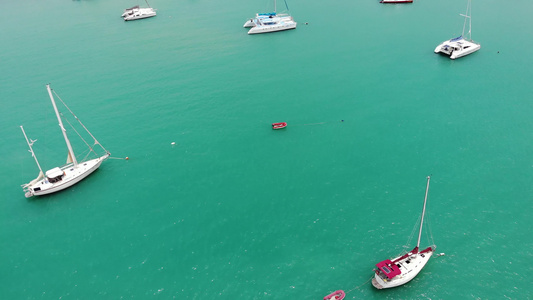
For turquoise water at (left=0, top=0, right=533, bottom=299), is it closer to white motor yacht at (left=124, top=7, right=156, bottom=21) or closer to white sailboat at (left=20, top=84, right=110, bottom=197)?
white sailboat at (left=20, top=84, right=110, bottom=197)

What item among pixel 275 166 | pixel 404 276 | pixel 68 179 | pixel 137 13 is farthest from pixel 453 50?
pixel 137 13

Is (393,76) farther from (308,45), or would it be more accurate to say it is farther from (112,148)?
(112,148)

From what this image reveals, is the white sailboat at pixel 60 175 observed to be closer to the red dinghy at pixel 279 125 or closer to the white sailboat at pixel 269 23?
the red dinghy at pixel 279 125

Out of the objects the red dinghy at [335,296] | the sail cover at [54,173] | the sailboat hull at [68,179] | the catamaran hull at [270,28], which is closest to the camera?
the red dinghy at [335,296]

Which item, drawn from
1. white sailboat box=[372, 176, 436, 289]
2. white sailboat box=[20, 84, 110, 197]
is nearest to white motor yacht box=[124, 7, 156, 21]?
white sailboat box=[20, 84, 110, 197]

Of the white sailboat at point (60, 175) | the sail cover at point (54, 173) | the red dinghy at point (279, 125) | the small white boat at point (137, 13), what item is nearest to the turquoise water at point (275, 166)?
the red dinghy at point (279, 125)

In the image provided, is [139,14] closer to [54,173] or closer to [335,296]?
[54,173]
